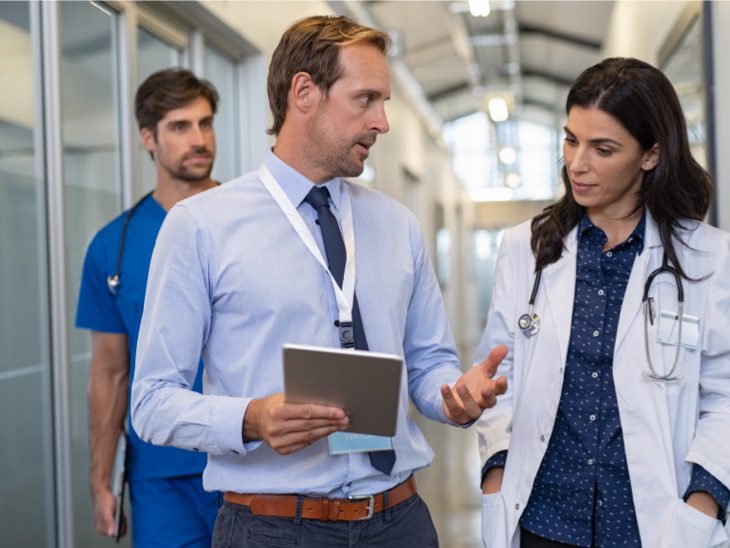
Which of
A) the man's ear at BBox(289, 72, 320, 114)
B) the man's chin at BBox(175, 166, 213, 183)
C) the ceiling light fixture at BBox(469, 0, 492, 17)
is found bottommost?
the man's chin at BBox(175, 166, 213, 183)

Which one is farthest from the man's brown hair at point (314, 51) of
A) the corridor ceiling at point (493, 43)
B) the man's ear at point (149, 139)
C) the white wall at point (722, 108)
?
the corridor ceiling at point (493, 43)

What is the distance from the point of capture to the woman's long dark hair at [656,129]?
6.28ft

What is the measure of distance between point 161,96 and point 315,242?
1149 mm

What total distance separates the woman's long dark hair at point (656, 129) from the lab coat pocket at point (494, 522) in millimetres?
528

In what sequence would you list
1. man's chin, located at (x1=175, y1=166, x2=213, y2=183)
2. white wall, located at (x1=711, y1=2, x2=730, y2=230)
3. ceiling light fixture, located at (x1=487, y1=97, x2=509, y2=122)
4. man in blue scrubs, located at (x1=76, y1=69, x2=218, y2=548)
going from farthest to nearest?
ceiling light fixture, located at (x1=487, y1=97, x2=509, y2=122), white wall, located at (x1=711, y1=2, x2=730, y2=230), man's chin, located at (x1=175, y1=166, x2=213, y2=183), man in blue scrubs, located at (x1=76, y1=69, x2=218, y2=548)

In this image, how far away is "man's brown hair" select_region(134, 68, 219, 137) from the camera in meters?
2.72

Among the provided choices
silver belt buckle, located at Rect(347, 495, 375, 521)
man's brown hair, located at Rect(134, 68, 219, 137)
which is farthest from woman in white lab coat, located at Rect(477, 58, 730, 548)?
man's brown hair, located at Rect(134, 68, 219, 137)

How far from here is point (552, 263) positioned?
2.00 meters

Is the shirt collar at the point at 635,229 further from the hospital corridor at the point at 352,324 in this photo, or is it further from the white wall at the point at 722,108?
the white wall at the point at 722,108

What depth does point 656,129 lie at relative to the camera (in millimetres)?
1925

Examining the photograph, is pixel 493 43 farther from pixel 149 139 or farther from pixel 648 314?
pixel 648 314

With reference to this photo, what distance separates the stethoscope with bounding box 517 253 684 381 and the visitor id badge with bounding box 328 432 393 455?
17.9 inches

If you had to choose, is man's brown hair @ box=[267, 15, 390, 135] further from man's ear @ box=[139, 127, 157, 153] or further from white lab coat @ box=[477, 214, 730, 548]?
man's ear @ box=[139, 127, 157, 153]

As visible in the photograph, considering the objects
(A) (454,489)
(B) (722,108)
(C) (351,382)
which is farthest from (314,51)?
(A) (454,489)
